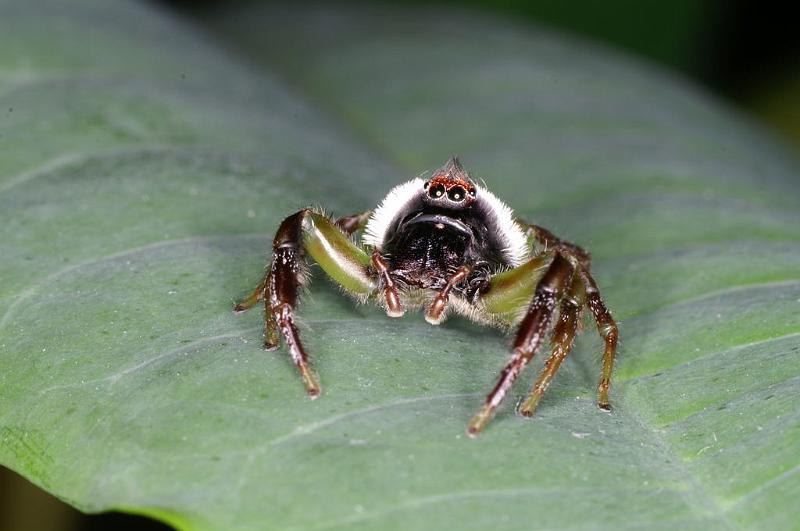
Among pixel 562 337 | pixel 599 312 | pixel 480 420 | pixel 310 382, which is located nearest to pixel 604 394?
pixel 562 337

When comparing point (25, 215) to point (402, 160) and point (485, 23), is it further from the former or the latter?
point (485, 23)

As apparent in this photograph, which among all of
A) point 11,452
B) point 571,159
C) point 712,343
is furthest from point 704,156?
point 11,452

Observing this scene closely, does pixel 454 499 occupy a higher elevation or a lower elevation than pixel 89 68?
higher

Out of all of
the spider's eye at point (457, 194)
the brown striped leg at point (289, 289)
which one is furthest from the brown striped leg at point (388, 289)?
the spider's eye at point (457, 194)

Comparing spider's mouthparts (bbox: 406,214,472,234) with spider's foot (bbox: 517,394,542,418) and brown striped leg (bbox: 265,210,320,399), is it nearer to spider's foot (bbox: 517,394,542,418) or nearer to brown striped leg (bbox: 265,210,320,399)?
brown striped leg (bbox: 265,210,320,399)

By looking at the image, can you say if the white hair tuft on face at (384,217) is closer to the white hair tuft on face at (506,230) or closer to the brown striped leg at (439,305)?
the white hair tuft on face at (506,230)

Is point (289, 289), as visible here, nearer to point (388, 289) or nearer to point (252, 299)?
point (252, 299)

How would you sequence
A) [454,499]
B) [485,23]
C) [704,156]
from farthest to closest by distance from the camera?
1. [485,23]
2. [704,156]
3. [454,499]

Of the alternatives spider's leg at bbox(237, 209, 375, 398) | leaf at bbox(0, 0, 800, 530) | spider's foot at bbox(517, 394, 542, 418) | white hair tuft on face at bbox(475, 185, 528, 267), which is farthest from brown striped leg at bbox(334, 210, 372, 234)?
spider's foot at bbox(517, 394, 542, 418)
